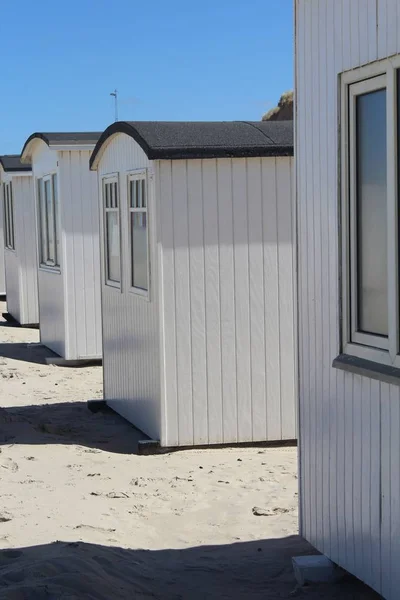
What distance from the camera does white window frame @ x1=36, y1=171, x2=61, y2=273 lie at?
1409 centimetres

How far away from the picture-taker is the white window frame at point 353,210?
4.35 m

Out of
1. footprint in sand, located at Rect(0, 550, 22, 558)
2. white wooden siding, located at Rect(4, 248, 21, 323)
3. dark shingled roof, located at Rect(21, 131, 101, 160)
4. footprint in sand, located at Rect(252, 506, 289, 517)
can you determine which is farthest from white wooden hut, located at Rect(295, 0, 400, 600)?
white wooden siding, located at Rect(4, 248, 21, 323)

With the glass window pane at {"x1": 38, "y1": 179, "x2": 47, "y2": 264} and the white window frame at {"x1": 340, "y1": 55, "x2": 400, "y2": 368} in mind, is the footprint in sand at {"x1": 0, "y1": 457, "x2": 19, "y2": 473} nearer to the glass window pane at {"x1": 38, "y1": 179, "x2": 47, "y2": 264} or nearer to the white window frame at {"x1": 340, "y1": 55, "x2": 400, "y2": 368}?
the white window frame at {"x1": 340, "y1": 55, "x2": 400, "y2": 368}

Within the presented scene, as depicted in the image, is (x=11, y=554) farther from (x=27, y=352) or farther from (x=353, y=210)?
(x=27, y=352)

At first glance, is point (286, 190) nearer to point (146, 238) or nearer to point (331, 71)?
point (146, 238)

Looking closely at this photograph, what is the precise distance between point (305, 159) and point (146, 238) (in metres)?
3.64

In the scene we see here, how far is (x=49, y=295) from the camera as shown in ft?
49.5

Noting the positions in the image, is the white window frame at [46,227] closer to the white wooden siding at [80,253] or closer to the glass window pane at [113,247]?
the white wooden siding at [80,253]

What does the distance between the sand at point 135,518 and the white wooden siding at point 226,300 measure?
0.32 meters

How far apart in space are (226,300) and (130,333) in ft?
4.72

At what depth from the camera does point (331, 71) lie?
501 cm

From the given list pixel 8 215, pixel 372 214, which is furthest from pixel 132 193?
pixel 8 215

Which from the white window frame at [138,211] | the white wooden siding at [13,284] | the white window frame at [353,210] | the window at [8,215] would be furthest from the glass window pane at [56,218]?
the white window frame at [353,210]

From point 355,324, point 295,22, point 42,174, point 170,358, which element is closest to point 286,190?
point 170,358
